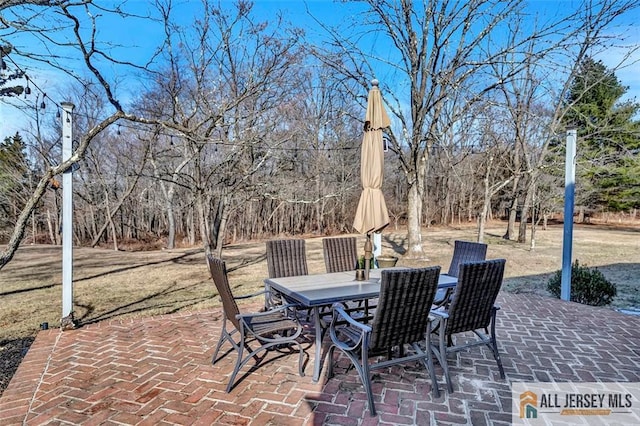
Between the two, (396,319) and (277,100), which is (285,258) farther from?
(277,100)

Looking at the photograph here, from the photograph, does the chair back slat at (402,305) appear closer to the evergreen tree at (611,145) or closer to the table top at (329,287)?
the table top at (329,287)

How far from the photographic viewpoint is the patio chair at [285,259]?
4520mm

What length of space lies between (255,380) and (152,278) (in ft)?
20.2

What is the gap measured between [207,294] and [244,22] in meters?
5.52

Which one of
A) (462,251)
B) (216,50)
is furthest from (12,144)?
(462,251)

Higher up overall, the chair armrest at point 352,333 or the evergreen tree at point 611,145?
the evergreen tree at point 611,145

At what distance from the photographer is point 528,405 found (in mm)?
2650

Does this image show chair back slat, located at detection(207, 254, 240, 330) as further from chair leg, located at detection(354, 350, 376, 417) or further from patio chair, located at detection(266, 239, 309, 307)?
patio chair, located at detection(266, 239, 309, 307)

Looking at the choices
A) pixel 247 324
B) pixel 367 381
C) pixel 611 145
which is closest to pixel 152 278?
pixel 247 324

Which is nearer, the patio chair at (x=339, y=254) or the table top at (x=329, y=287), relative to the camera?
the table top at (x=329, y=287)

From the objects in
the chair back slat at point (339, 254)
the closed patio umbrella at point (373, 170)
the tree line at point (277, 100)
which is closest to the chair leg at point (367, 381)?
the closed patio umbrella at point (373, 170)

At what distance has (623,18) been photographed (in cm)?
672

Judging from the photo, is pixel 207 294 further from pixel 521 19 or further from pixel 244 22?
pixel 521 19

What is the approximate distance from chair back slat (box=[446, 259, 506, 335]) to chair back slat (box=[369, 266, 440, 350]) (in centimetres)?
27
